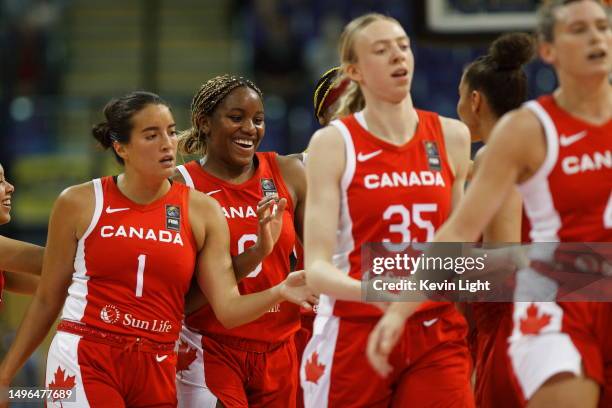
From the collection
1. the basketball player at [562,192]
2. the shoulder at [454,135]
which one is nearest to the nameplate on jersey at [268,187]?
the shoulder at [454,135]

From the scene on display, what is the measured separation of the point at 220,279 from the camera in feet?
15.6

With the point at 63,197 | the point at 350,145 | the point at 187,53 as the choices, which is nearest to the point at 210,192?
the point at 63,197

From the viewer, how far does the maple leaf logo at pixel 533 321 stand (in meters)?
3.45

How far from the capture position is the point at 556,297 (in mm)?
3484

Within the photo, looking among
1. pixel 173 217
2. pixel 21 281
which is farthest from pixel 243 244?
pixel 21 281

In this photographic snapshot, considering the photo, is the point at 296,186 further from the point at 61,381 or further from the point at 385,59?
the point at 61,381

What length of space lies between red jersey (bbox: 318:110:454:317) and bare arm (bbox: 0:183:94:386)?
135cm

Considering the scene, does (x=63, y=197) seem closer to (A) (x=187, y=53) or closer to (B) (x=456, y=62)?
(B) (x=456, y=62)

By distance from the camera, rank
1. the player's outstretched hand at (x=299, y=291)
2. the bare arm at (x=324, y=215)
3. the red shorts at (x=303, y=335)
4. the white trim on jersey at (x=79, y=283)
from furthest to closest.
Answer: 1. the red shorts at (x=303, y=335)
2. the white trim on jersey at (x=79, y=283)
3. the player's outstretched hand at (x=299, y=291)
4. the bare arm at (x=324, y=215)

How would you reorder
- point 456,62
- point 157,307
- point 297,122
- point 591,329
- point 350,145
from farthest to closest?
point 456,62 → point 297,122 → point 157,307 → point 350,145 → point 591,329

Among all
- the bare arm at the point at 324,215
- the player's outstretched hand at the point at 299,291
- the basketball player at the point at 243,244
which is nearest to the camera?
the bare arm at the point at 324,215

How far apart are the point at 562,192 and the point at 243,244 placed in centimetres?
199

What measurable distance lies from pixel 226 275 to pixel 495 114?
147 cm

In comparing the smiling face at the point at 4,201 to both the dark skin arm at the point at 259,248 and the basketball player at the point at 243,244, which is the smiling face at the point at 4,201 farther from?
the dark skin arm at the point at 259,248
